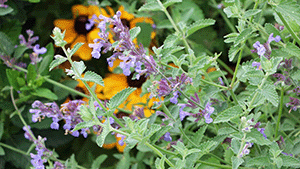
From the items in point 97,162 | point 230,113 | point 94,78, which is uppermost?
point 94,78

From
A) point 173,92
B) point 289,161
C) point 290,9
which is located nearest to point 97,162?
point 173,92

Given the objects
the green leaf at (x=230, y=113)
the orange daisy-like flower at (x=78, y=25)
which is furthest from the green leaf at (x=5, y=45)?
the green leaf at (x=230, y=113)

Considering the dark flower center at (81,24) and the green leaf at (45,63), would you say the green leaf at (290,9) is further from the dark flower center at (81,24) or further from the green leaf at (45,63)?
the dark flower center at (81,24)

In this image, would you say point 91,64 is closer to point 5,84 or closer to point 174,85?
point 5,84

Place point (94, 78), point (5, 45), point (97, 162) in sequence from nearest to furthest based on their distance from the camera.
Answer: point (94, 78)
point (97, 162)
point (5, 45)

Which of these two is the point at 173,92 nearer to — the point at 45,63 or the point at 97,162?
the point at 97,162

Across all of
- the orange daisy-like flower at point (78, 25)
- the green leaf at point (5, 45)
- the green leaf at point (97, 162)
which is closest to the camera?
the green leaf at point (97, 162)
